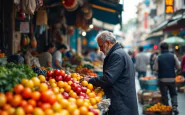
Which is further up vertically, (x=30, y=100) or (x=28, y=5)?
(x=28, y=5)

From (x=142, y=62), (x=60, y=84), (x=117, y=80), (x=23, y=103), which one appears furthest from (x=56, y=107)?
(x=142, y=62)

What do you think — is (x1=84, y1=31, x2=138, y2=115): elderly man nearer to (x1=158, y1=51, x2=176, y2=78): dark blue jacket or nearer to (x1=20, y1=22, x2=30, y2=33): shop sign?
(x1=158, y1=51, x2=176, y2=78): dark blue jacket

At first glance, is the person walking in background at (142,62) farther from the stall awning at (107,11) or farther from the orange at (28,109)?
the orange at (28,109)

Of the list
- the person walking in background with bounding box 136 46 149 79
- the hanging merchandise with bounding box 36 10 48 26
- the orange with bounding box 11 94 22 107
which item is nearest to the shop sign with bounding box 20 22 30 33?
the hanging merchandise with bounding box 36 10 48 26

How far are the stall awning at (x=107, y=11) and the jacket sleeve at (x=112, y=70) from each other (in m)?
7.38

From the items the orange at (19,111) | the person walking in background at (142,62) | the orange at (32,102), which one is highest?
the orange at (32,102)

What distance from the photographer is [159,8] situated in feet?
140

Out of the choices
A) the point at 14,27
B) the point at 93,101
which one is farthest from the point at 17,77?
the point at 14,27

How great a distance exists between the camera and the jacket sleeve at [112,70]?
4.49m

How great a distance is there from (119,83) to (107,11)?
9520mm

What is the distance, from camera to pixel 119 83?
461cm

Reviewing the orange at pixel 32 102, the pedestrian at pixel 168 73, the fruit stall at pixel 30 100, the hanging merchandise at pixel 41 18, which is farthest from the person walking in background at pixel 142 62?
the orange at pixel 32 102

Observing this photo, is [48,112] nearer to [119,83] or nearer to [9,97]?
[9,97]

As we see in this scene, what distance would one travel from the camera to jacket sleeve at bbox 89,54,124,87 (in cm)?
449
